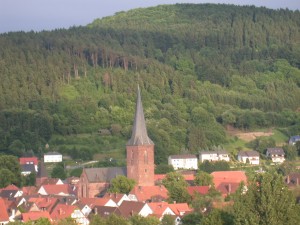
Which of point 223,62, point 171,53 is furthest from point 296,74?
point 171,53

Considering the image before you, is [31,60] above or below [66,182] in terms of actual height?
above

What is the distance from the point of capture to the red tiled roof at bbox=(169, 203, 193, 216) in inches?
2697

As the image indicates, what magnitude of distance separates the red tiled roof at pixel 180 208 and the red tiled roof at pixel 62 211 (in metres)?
6.31

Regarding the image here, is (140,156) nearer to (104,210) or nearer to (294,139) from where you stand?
(104,210)

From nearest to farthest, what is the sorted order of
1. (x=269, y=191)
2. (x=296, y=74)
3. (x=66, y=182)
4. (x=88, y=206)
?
(x=269, y=191) → (x=88, y=206) → (x=66, y=182) → (x=296, y=74)

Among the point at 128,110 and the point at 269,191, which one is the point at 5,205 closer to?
the point at 269,191

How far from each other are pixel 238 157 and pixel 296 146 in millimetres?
6741

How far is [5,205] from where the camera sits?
7538 cm

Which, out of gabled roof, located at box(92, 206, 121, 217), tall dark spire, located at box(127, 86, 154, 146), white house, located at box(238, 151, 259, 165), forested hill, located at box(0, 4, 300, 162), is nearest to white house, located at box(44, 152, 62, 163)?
forested hill, located at box(0, 4, 300, 162)

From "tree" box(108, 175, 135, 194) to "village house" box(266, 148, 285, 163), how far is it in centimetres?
3155

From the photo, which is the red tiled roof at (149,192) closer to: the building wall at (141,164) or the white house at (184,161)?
the building wall at (141,164)

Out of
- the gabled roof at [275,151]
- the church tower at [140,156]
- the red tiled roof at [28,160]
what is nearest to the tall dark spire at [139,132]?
the church tower at [140,156]

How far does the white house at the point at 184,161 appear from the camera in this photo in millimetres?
105625

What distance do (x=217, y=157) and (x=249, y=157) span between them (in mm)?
3359
